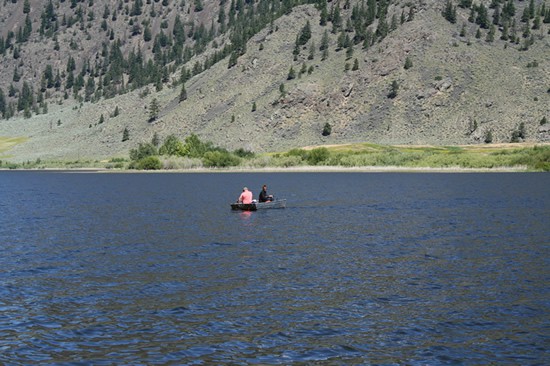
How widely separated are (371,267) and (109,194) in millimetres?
68835

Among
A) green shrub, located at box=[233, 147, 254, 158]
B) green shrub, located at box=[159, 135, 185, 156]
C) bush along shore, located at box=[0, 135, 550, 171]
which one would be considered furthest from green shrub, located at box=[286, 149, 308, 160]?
green shrub, located at box=[159, 135, 185, 156]

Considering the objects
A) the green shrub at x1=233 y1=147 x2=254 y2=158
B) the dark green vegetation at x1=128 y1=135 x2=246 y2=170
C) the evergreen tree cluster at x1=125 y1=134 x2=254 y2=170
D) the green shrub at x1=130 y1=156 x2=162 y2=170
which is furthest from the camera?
the green shrub at x1=233 y1=147 x2=254 y2=158

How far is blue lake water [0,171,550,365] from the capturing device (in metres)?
20.2

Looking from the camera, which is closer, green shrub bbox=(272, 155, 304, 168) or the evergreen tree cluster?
green shrub bbox=(272, 155, 304, 168)

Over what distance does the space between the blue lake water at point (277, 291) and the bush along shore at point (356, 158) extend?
9244 centimetres

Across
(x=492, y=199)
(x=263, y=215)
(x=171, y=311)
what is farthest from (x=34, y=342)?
(x=492, y=199)

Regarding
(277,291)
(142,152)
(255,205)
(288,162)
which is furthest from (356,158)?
(277,291)

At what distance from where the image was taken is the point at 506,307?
2505 centimetres

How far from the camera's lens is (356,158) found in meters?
157

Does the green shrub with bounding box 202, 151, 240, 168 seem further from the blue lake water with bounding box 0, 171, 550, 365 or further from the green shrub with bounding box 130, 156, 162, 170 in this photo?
the blue lake water with bounding box 0, 171, 550, 365

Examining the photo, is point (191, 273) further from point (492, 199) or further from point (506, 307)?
point (492, 199)

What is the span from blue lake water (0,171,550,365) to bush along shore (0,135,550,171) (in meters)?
92.4

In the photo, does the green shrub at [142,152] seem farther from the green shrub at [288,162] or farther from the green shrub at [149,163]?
the green shrub at [288,162]

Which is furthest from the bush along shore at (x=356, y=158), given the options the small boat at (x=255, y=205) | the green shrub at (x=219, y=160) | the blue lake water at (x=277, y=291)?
the blue lake water at (x=277, y=291)
